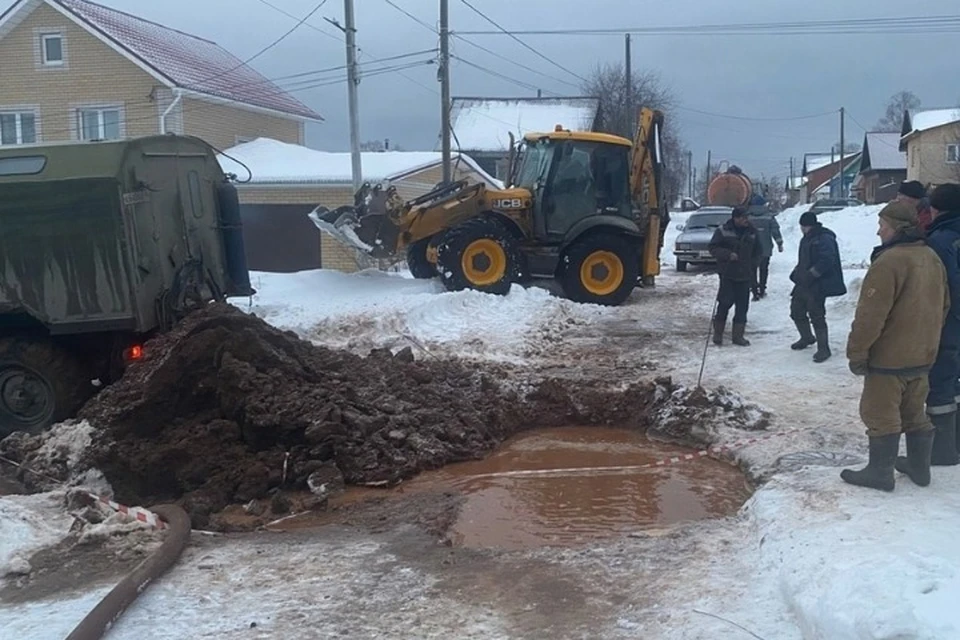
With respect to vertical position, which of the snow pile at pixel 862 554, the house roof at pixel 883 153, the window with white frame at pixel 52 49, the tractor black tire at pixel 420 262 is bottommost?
the snow pile at pixel 862 554

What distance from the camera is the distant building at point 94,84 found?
30266 millimetres

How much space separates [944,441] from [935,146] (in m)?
51.7

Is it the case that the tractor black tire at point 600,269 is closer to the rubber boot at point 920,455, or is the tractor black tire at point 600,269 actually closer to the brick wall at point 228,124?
the rubber boot at point 920,455

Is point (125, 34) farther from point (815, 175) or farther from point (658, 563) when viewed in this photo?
point (815, 175)

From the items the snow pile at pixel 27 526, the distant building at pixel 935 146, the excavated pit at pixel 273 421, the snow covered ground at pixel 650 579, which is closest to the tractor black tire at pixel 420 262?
the excavated pit at pixel 273 421

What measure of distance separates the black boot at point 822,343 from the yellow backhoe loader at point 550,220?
5.79 m

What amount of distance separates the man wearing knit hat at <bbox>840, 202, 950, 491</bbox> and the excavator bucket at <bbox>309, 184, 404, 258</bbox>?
418 inches

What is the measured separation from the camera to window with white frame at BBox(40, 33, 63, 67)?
31.1 meters

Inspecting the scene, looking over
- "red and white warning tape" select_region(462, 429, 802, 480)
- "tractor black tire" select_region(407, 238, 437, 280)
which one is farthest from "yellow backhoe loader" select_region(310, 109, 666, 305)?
"red and white warning tape" select_region(462, 429, 802, 480)

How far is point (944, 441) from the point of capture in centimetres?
621

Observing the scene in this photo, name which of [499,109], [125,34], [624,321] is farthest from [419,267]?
[499,109]

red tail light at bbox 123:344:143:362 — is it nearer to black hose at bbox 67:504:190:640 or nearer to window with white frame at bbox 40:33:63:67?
black hose at bbox 67:504:190:640

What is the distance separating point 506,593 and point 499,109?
1871 inches

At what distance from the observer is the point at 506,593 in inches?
201
